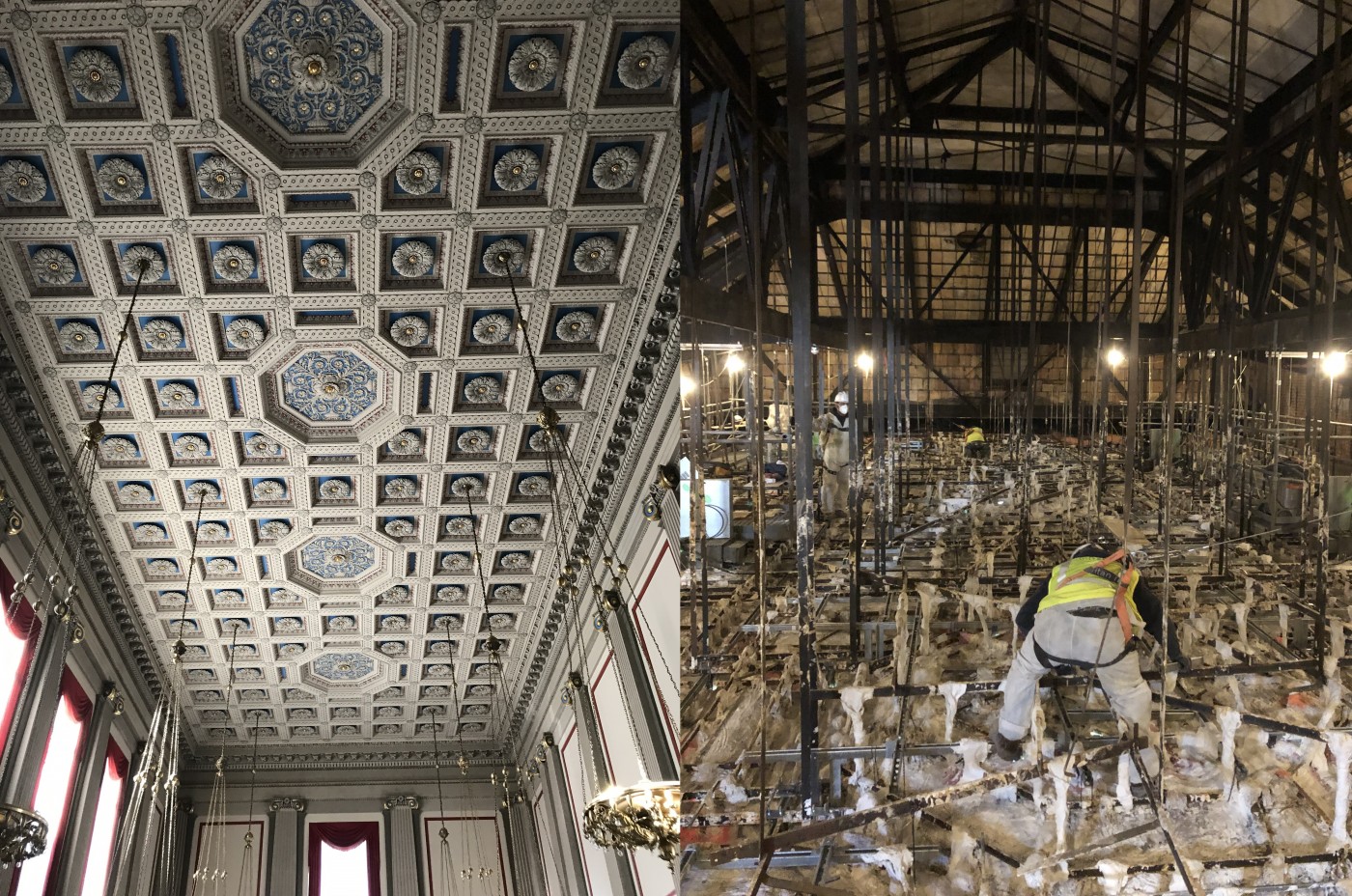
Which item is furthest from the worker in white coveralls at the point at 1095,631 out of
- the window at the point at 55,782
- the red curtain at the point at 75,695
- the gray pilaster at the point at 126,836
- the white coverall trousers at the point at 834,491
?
the gray pilaster at the point at 126,836

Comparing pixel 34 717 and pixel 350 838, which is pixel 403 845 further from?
pixel 34 717

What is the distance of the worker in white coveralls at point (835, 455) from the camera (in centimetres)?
296

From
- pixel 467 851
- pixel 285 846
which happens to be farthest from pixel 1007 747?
pixel 285 846

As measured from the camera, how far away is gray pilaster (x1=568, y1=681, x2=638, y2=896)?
7523 mm

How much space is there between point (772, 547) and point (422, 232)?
3.09 m

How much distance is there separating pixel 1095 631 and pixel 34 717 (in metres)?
7.28

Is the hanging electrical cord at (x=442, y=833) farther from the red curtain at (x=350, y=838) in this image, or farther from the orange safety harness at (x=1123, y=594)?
the orange safety harness at (x=1123, y=594)

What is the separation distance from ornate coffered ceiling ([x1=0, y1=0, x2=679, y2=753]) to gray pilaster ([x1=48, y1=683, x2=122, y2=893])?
96 centimetres

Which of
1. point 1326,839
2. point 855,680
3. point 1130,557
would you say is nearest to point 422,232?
point 855,680

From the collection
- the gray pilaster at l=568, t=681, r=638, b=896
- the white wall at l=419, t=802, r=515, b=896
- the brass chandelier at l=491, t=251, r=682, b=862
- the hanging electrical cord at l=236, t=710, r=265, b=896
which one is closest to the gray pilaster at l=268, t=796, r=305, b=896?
the hanging electrical cord at l=236, t=710, r=265, b=896

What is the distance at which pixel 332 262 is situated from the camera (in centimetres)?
547

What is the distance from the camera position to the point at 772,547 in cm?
302

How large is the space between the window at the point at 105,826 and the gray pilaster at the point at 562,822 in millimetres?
3841

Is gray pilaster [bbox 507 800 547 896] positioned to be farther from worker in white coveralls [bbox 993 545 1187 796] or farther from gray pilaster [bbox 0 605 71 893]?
worker in white coveralls [bbox 993 545 1187 796]
